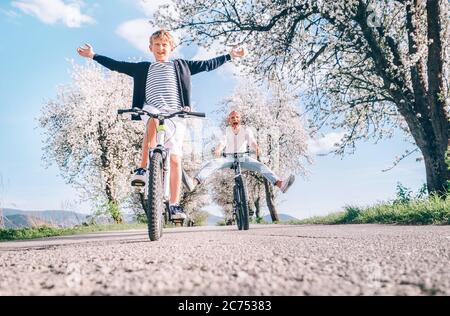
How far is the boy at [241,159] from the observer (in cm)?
698

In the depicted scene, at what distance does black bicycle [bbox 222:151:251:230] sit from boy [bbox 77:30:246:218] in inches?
81.5

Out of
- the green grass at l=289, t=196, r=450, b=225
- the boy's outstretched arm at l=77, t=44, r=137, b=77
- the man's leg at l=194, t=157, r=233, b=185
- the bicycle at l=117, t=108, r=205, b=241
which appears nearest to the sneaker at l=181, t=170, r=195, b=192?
the bicycle at l=117, t=108, r=205, b=241

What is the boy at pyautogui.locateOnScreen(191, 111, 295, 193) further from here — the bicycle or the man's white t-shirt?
the bicycle

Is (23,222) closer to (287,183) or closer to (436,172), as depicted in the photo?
(287,183)

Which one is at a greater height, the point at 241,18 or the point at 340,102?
the point at 241,18

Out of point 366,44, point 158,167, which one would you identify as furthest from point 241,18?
point 158,167

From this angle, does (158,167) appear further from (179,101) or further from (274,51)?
(274,51)

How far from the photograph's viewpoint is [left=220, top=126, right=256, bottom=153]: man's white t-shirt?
282 inches

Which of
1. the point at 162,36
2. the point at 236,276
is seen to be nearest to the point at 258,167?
the point at 162,36

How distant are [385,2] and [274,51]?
3.30 m

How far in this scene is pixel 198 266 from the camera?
207 centimetres

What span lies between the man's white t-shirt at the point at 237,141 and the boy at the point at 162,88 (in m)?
2.21

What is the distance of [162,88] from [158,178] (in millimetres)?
1269

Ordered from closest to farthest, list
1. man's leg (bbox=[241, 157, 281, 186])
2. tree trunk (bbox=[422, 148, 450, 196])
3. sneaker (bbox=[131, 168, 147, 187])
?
sneaker (bbox=[131, 168, 147, 187]), man's leg (bbox=[241, 157, 281, 186]), tree trunk (bbox=[422, 148, 450, 196])
